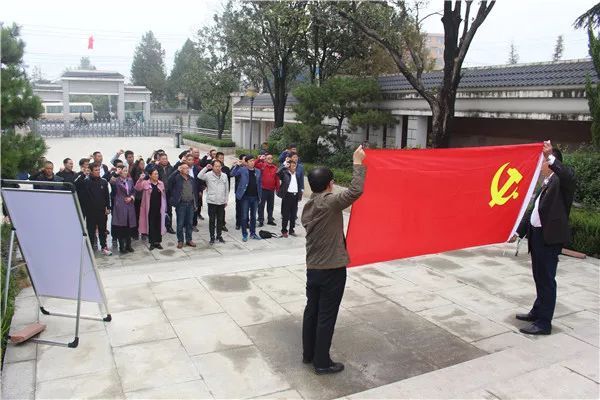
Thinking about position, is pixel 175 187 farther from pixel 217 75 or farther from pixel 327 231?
pixel 217 75

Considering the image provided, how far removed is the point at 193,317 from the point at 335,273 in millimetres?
2197

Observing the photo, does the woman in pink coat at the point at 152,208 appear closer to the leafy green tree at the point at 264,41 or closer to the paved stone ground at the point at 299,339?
the paved stone ground at the point at 299,339

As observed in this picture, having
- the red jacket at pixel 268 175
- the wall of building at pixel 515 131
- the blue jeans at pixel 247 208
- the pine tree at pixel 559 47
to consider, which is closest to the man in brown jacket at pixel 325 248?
the blue jeans at pixel 247 208

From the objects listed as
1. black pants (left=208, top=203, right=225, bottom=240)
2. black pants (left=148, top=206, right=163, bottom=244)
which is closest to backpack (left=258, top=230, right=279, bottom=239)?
black pants (left=208, top=203, right=225, bottom=240)

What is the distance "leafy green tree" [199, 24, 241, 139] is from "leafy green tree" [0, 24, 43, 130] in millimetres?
20504

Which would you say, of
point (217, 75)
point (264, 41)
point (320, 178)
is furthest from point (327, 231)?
point (217, 75)

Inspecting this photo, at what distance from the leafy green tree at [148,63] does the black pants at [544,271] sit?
233 feet

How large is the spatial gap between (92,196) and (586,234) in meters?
8.41

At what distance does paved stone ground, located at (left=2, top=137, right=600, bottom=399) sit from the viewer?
4312 mm

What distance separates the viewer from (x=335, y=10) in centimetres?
1616

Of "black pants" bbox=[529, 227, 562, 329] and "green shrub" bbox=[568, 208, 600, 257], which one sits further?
"green shrub" bbox=[568, 208, 600, 257]

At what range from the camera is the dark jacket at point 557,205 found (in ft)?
16.8

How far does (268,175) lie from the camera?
10.8 meters

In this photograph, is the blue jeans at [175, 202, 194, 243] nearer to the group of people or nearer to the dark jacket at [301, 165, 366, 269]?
the group of people
